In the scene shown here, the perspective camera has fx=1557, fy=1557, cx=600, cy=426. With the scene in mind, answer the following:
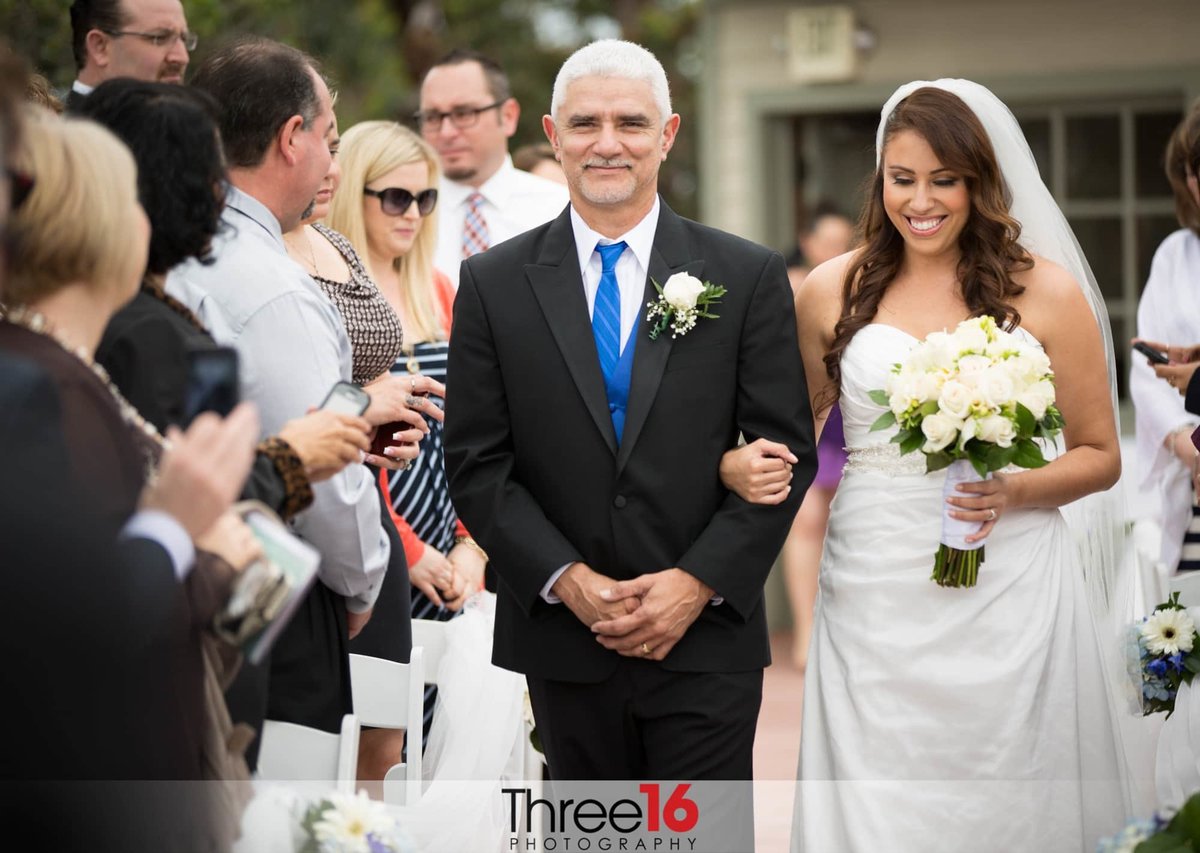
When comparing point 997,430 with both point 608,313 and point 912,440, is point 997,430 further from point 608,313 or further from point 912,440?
point 608,313

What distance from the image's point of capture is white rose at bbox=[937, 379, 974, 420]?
395 centimetres

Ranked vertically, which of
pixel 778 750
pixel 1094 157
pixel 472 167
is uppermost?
pixel 1094 157

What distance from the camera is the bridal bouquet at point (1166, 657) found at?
462 centimetres

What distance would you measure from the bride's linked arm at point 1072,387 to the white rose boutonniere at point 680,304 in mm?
1039

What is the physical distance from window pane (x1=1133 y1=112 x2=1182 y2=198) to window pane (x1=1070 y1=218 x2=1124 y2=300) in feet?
0.94

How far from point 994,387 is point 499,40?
16.4 meters

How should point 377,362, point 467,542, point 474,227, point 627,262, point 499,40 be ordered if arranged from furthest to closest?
point 499,40 → point 474,227 → point 467,542 → point 377,362 → point 627,262

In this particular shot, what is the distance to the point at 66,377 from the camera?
102 inches

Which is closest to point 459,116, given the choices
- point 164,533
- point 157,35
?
point 157,35

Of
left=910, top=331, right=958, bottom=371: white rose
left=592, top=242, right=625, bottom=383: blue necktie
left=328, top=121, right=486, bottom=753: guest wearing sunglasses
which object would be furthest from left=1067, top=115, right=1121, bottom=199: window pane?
left=592, top=242, right=625, bottom=383: blue necktie

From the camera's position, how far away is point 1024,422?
402 cm

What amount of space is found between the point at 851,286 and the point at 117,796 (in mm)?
2757

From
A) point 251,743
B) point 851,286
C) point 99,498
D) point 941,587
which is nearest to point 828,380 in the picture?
point 851,286

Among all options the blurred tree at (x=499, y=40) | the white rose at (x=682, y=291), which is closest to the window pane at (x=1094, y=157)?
the blurred tree at (x=499, y=40)
